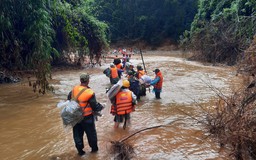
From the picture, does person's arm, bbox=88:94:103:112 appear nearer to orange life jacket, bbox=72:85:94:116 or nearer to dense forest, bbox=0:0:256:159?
orange life jacket, bbox=72:85:94:116

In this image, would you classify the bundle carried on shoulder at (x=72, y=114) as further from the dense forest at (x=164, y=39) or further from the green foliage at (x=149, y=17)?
the green foliage at (x=149, y=17)

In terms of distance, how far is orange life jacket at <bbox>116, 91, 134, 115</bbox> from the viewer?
6.76 m

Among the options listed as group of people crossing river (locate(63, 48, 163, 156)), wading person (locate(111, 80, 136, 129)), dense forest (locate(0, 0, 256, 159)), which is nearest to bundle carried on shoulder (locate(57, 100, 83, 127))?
group of people crossing river (locate(63, 48, 163, 156))

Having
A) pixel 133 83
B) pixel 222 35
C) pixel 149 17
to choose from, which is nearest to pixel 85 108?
pixel 133 83

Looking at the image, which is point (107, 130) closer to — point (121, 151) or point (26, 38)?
point (121, 151)

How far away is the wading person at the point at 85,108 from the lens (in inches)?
211

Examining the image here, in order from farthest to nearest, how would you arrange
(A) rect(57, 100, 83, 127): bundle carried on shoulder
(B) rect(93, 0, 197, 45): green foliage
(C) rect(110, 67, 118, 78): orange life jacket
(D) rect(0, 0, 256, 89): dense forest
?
1. (B) rect(93, 0, 197, 45): green foliage
2. (C) rect(110, 67, 118, 78): orange life jacket
3. (D) rect(0, 0, 256, 89): dense forest
4. (A) rect(57, 100, 83, 127): bundle carried on shoulder

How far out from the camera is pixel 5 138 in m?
6.73

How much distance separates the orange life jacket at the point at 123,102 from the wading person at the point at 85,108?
1.25m

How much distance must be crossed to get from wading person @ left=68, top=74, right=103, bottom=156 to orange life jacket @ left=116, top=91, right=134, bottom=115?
1251mm

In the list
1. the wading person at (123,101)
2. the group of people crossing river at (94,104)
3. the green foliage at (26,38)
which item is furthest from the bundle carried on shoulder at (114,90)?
the green foliage at (26,38)

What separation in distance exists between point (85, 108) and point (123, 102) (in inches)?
62.3

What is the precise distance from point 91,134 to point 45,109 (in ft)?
14.2

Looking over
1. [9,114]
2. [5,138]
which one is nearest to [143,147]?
[5,138]
